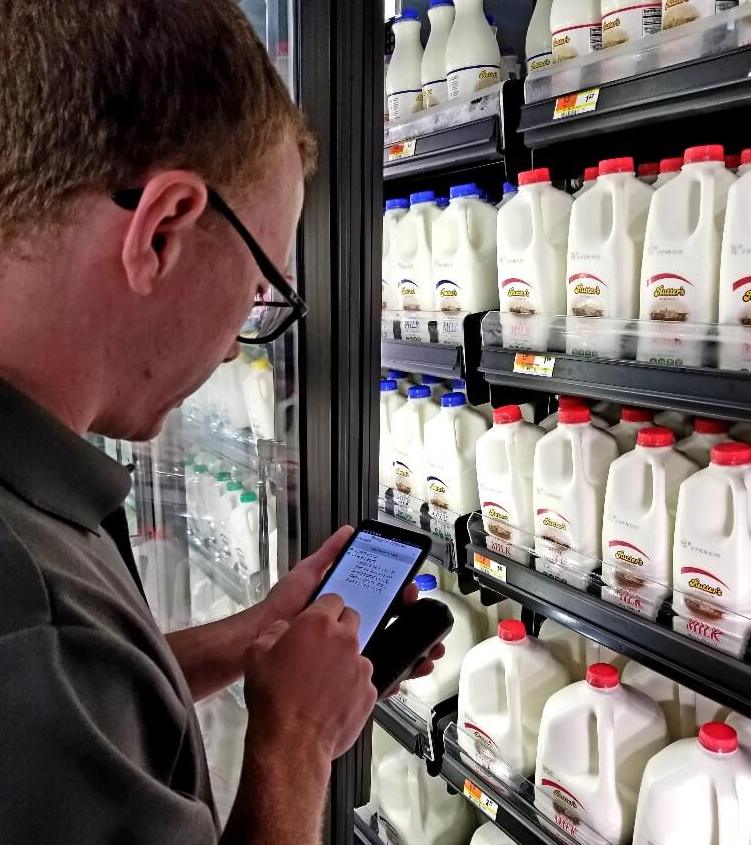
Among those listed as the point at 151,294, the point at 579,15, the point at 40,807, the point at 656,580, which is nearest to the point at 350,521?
the point at 656,580

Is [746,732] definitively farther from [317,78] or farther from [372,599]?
[317,78]

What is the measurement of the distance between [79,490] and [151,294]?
179 mm

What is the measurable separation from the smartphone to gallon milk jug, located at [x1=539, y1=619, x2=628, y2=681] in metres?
0.63

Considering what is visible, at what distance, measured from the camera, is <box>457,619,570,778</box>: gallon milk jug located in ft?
5.11

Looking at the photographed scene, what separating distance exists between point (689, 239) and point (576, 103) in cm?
29

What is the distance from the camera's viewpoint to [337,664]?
79cm

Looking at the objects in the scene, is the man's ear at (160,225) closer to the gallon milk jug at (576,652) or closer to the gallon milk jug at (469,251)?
A: the gallon milk jug at (469,251)

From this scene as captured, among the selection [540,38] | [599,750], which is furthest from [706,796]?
[540,38]

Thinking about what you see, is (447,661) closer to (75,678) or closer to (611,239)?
(611,239)

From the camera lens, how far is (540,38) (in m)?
1.63

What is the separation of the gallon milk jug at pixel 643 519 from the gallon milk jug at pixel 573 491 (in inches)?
2.2

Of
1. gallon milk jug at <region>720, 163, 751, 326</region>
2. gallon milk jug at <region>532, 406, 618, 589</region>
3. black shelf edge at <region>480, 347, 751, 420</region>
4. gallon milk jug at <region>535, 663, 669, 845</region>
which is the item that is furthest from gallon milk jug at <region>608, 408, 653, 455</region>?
gallon milk jug at <region>535, 663, 669, 845</region>

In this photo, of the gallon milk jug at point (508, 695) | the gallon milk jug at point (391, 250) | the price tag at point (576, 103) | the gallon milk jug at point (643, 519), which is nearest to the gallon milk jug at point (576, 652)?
the gallon milk jug at point (508, 695)

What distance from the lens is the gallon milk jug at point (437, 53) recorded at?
6.05ft
